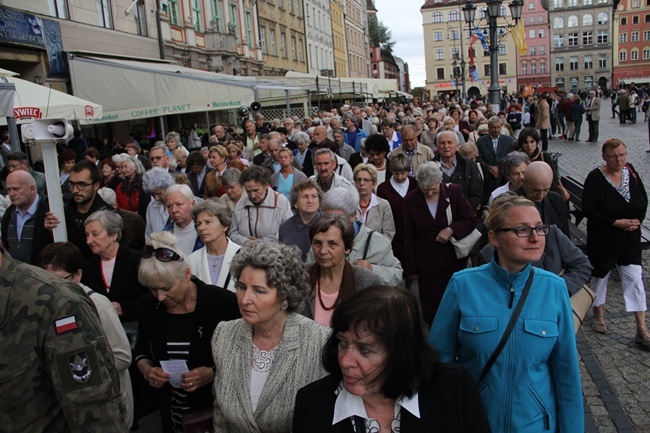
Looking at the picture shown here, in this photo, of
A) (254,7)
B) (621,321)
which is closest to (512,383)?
(621,321)

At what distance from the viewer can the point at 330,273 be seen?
3734mm

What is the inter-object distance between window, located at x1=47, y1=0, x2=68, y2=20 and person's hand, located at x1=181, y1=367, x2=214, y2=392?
17.0 m

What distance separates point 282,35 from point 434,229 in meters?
39.5

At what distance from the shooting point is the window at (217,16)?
28.5 meters

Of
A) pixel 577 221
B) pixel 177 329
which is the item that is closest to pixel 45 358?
pixel 177 329

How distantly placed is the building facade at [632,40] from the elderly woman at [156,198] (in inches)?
4386

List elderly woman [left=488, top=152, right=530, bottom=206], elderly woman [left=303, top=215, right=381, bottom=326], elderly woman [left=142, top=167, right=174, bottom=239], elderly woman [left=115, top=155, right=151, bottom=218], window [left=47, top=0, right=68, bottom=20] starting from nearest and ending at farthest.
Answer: elderly woman [left=303, top=215, right=381, bottom=326] < elderly woman [left=488, top=152, right=530, bottom=206] < elderly woman [left=142, top=167, right=174, bottom=239] < elderly woman [left=115, top=155, right=151, bottom=218] < window [left=47, top=0, right=68, bottom=20]

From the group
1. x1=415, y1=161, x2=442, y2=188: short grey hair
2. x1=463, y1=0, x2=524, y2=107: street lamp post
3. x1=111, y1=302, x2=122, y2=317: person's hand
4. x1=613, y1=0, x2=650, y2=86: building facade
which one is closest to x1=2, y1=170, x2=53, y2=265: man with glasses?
x1=111, y1=302, x2=122, y2=317: person's hand

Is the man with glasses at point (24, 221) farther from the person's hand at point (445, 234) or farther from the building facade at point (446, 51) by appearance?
the building facade at point (446, 51)

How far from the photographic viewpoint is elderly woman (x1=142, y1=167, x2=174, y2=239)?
605 cm

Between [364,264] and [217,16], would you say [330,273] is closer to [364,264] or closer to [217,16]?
[364,264]

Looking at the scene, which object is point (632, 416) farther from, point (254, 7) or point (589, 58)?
point (589, 58)

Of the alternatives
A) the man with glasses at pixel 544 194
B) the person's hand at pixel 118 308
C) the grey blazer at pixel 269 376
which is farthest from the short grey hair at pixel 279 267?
the man with glasses at pixel 544 194

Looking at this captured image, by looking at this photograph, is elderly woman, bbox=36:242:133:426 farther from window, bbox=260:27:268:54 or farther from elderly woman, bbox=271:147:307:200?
window, bbox=260:27:268:54
